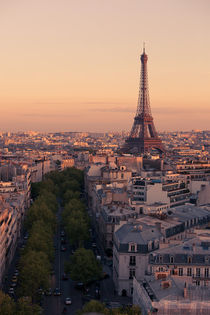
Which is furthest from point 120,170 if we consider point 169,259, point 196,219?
point 169,259

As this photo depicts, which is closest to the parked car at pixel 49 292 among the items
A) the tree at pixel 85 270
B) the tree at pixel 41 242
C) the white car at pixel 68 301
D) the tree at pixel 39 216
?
the white car at pixel 68 301

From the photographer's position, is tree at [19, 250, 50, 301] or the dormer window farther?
the dormer window

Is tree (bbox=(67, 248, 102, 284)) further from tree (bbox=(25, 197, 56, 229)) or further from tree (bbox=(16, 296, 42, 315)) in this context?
tree (bbox=(25, 197, 56, 229))

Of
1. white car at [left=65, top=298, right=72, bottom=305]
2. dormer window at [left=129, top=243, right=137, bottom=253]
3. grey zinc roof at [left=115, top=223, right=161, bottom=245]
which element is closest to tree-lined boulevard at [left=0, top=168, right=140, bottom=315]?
white car at [left=65, top=298, right=72, bottom=305]

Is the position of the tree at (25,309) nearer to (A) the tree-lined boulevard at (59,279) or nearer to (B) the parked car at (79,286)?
(A) the tree-lined boulevard at (59,279)

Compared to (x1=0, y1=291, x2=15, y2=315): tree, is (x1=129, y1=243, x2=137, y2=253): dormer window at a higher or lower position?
higher

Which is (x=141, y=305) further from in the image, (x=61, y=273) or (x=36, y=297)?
(x=61, y=273)

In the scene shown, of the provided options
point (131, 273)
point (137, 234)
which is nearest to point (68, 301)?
point (131, 273)

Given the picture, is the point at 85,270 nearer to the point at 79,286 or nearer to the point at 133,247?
the point at 79,286

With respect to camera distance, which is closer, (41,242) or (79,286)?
(79,286)
